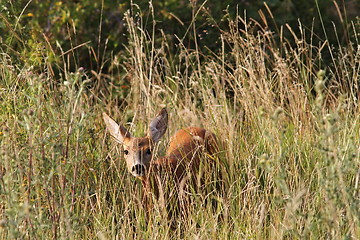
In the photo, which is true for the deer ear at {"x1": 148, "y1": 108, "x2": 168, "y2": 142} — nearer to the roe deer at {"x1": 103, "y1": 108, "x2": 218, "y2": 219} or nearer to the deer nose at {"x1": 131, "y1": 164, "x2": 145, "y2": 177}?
the roe deer at {"x1": 103, "y1": 108, "x2": 218, "y2": 219}

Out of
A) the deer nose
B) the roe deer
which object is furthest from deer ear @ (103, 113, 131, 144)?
the deer nose

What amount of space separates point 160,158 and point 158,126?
0.25 meters

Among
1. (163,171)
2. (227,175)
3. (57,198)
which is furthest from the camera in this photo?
(163,171)

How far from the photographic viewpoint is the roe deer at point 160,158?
4410 millimetres

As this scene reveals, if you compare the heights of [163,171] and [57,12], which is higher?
[57,12]

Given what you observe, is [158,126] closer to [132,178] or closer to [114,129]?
[114,129]

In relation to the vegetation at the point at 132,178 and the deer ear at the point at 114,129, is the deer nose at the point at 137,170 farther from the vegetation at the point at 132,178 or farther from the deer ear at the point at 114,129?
the deer ear at the point at 114,129

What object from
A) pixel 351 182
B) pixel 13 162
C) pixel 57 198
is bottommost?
pixel 351 182

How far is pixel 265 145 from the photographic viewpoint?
14.6ft

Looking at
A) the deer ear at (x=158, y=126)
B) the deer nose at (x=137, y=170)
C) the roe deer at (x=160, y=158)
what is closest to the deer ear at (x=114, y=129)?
the roe deer at (x=160, y=158)

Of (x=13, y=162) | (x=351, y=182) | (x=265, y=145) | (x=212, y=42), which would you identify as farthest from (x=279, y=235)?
(x=212, y=42)

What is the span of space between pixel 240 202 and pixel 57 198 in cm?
113

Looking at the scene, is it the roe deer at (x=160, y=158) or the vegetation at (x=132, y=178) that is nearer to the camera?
the vegetation at (x=132, y=178)

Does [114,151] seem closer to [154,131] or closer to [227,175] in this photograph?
[154,131]
